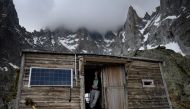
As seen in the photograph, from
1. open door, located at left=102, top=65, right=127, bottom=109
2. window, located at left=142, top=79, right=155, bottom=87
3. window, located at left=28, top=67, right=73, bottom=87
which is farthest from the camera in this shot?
window, located at left=142, top=79, right=155, bottom=87

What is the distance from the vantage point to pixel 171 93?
31.3 metres

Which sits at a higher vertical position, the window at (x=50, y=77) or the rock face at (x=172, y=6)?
the rock face at (x=172, y=6)

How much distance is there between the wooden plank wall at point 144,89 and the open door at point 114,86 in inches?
56.2

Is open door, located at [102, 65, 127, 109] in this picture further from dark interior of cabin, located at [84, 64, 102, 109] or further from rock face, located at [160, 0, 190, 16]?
rock face, located at [160, 0, 190, 16]

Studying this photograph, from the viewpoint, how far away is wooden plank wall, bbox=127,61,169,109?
54.0ft

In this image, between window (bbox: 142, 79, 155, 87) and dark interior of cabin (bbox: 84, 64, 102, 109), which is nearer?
dark interior of cabin (bbox: 84, 64, 102, 109)

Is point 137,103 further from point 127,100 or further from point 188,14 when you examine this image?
point 188,14

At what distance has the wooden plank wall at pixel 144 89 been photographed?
1647 centimetres

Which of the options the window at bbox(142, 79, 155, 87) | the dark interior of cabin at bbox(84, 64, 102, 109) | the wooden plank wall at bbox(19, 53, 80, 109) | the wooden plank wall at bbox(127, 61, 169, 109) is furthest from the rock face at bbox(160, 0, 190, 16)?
the wooden plank wall at bbox(19, 53, 80, 109)

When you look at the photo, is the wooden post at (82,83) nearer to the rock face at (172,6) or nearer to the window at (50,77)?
the window at (50,77)

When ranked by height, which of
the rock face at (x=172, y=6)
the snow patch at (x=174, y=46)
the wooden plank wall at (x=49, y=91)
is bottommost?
the wooden plank wall at (x=49, y=91)

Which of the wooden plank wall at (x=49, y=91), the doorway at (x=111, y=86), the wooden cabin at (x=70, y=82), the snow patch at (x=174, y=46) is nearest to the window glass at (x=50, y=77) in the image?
the wooden cabin at (x=70, y=82)

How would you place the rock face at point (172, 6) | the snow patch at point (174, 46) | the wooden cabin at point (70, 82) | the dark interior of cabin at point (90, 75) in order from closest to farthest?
the wooden cabin at point (70, 82)
the dark interior of cabin at point (90, 75)
the snow patch at point (174, 46)
the rock face at point (172, 6)

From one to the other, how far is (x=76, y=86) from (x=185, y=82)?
931 inches
